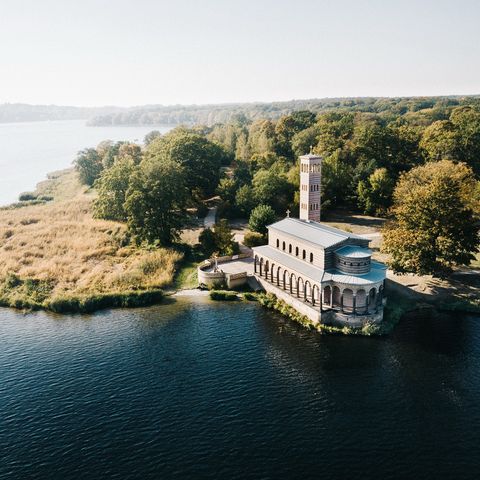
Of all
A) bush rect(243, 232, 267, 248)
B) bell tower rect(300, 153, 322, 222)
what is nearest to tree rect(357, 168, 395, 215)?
bell tower rect(300, 153, 322, 222)

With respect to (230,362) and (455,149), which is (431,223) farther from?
(455,149)

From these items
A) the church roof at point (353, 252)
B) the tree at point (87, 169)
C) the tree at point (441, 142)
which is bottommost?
the church roof at point (353, 252)

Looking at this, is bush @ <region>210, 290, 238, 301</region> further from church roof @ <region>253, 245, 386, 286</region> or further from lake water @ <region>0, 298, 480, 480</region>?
church roof @ <region>253, 245, 386, 286</region>

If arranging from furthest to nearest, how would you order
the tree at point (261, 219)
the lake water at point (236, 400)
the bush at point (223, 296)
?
the tree at point (261, 219) → the bush at point (223, 296) → the lake water at point (236, 400)

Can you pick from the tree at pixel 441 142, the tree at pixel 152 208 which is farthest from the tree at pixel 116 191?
the tree at pixel 441 142

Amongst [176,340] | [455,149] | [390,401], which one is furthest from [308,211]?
[455,149]

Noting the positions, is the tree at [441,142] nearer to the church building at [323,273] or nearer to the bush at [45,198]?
the church building at [323,273]

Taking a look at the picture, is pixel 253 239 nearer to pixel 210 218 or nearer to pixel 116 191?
pixel 210 218
